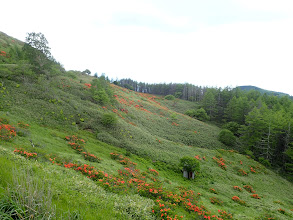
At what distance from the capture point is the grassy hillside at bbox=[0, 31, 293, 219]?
7.15 meters

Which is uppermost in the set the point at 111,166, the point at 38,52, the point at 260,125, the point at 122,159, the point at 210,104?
the point at 38,52

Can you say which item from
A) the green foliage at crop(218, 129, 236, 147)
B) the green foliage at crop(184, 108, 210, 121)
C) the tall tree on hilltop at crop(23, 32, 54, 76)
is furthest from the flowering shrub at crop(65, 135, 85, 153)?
the green foliage at crop(184, 108, 210, 121)

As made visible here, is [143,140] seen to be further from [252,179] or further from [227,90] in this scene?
[227,90]

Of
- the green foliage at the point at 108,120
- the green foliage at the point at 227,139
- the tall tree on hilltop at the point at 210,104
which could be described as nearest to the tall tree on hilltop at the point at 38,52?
the green foliage at the point at 108,120

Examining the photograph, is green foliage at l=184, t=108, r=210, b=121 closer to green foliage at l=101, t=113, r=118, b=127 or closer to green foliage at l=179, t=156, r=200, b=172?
green foliage at l=179, t=156, r=200, b=172

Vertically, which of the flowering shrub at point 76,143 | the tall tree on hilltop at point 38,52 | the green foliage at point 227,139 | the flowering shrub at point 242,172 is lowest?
the flowering shrub at point 242,172

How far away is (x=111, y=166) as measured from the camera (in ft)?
48.5

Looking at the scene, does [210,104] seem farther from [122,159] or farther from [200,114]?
[122,159]

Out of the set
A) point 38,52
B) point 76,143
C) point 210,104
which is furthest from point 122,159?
point 210,104

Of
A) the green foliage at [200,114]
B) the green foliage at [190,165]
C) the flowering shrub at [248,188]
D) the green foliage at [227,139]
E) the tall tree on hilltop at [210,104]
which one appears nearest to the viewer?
the green foliage at [190,165]

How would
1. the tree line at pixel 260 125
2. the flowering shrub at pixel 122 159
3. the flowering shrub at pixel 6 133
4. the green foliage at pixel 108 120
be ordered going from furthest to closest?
the tree line at pixel 260 125 < the green foliage at pixel 108 120 < the flowering shrub at pixel 122 159 < the flowering shrub at pixel 6 133

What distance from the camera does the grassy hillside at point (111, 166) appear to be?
7.15 meters

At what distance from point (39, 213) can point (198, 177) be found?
21.4m

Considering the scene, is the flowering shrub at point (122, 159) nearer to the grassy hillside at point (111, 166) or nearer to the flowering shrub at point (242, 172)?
the grassy hillside at point (111, 166)
